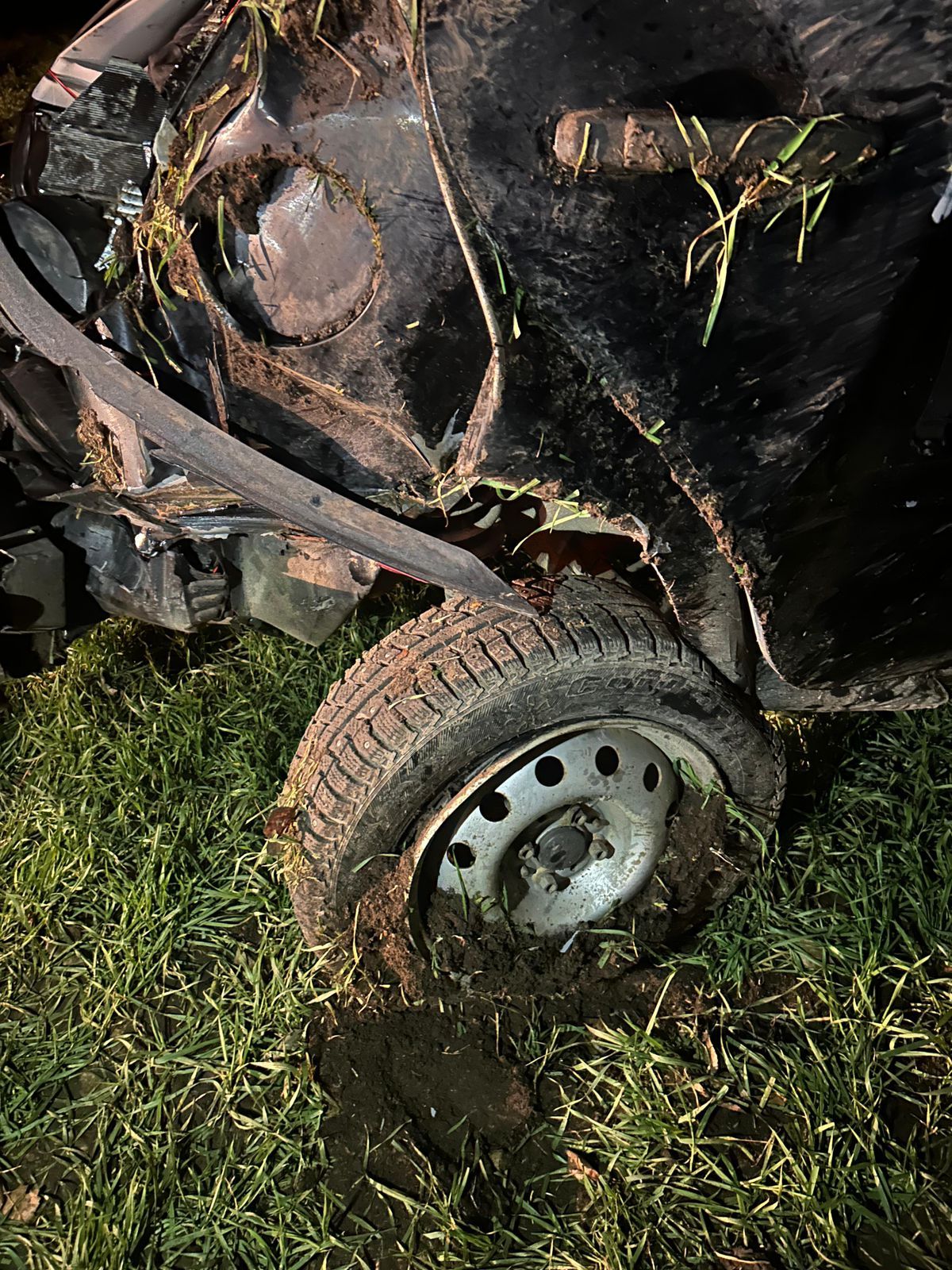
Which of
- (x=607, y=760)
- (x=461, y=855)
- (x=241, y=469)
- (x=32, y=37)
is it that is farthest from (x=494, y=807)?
(x=32, y=37)

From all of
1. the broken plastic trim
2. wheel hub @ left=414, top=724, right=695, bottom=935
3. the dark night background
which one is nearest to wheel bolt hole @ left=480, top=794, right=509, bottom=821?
wheel hub @ left=414, top=724, right=695, bottom=935

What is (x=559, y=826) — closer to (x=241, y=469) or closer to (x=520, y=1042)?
(x=520, y=1042)

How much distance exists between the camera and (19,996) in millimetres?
2566

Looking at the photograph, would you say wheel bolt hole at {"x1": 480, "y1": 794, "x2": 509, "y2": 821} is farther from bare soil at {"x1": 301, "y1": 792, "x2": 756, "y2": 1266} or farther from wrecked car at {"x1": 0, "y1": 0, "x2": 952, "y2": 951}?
bare soil at {"x1": 301, "y1": 792, "x2": 756, "y2": 1266}

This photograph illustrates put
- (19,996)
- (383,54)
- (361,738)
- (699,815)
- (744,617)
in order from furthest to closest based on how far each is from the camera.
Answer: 1. (19,996)
2. (699,815)
3. (744,617)
4. (361,738)
5. (383,54)

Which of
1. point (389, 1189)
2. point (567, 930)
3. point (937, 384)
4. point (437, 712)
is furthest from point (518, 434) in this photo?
point (389, 1189)

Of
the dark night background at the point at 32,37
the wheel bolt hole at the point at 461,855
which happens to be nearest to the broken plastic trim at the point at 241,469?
the wheel bolt hole at the point at 461,855

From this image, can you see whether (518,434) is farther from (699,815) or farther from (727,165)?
(699,815)

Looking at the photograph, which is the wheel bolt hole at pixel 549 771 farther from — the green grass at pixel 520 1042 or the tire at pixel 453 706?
the green grass at pixel 520 1042

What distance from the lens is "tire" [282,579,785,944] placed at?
1946mm

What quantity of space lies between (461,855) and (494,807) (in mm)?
144

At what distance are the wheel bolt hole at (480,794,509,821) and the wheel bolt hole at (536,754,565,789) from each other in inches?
3.8

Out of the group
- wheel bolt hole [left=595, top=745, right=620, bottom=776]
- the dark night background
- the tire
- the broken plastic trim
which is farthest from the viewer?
the dark night background

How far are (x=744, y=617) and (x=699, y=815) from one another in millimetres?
559
